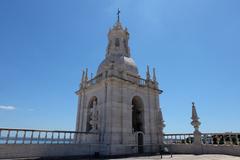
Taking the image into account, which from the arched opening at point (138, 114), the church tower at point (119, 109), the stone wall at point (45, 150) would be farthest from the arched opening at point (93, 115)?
the arched opening at point (138, 114)

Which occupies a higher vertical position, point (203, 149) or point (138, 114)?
point (138, 114)

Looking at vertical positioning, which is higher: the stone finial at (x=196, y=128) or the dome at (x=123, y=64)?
the dome at (x=123, y=64)

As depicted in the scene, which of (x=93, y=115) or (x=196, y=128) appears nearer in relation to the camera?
(x=196, y=128)

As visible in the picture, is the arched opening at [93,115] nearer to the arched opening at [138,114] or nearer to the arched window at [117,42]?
the arched opening at [138,114]

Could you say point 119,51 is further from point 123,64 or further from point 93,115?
point 93,115

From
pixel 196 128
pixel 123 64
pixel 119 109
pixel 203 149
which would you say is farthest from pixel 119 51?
pixel 203 149

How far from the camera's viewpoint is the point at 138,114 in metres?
24.7

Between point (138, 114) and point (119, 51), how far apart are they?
965 centimetres

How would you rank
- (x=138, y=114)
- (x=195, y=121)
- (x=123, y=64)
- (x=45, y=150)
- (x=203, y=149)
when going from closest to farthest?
1. (x=45, y=150)
2. (x=203, y=149)
3. (x=195, y=121)
4. (x=138, y=114)
5. (x=123, y=64)

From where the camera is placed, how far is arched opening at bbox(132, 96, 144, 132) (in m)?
23.8

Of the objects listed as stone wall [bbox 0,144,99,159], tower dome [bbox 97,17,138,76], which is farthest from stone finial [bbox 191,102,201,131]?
stone wall [bbox 0,144,99,159]

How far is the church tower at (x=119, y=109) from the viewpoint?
1989cm

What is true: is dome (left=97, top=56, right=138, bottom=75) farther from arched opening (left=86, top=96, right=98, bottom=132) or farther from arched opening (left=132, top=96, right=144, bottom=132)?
arched opening (left=86, top=96, right=98, bottom=132)

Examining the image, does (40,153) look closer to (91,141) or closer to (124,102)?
(91,141)
